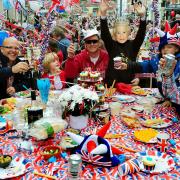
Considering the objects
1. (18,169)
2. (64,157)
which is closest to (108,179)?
(64,157)

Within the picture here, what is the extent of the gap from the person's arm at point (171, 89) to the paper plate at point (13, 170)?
4.28 feet

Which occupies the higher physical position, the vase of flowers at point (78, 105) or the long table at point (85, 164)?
the vase of flowers at point (78, 105)

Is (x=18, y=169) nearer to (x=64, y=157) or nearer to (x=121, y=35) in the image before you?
(x=64, y=157)

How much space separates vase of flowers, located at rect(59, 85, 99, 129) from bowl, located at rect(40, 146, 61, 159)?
353 millimetres

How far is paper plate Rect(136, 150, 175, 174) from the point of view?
137cm

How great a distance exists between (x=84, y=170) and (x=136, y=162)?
10.7 inches

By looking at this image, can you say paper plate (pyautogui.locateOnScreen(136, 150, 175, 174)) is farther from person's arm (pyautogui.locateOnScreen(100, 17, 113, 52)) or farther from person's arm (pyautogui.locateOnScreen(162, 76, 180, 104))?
person's arm (pyautogui.locateOnScreen(100, 17, 113, 52))

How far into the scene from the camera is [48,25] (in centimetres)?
210

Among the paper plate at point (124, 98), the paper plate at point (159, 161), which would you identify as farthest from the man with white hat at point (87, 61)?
the paper plate at point (159, 161)

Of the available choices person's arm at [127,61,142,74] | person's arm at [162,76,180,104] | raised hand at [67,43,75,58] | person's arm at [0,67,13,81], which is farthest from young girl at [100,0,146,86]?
person's arm at [0,67,13,81]

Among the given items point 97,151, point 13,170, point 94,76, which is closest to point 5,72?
point 94,76

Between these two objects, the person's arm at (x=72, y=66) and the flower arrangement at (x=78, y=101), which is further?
the person's arm at (x=72, y=66)

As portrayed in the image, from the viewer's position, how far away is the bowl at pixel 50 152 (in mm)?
1485

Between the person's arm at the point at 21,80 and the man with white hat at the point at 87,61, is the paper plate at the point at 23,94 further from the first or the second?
the man with white hat at the point at 87,61
